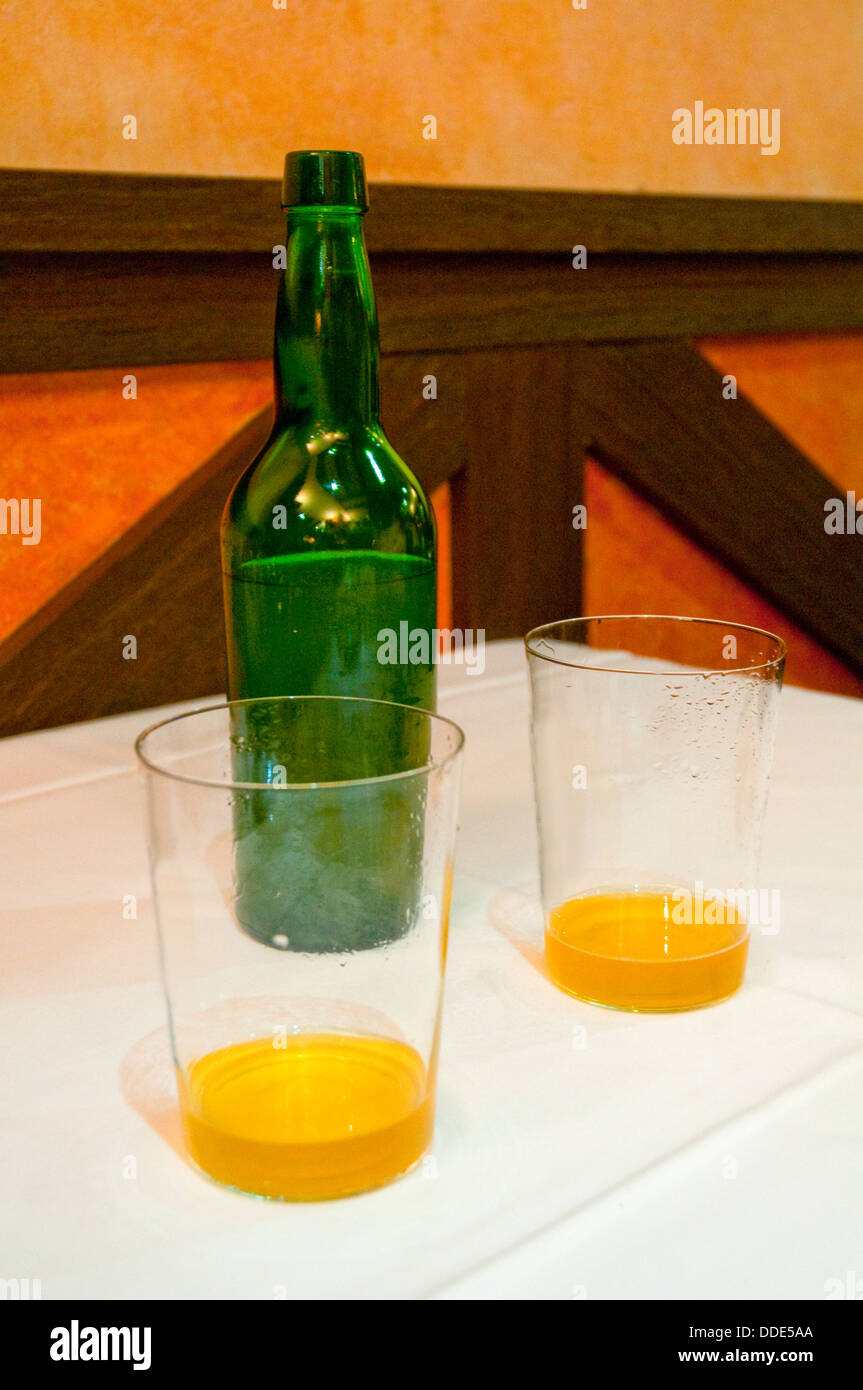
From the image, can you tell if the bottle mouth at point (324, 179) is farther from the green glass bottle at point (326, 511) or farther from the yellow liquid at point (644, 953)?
the yellow liquid at point (644, 953)

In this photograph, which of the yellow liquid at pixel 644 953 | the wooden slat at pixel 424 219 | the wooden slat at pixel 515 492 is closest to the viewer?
the yellow liquid at pixel 644 953

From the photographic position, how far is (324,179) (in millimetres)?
650

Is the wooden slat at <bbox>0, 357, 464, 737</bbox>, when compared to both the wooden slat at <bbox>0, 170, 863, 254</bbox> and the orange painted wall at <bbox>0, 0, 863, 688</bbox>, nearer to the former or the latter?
the orange painted wall at <bbox>0, 0, 863, 688</bbox>

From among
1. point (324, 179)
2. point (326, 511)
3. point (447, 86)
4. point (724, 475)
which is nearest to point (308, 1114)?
point (326, 511)

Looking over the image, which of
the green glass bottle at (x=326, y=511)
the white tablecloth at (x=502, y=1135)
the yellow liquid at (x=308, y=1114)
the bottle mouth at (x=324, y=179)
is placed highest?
the bottle mouth at (x=324, y=179)

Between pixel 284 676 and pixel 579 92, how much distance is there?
4.16 feet

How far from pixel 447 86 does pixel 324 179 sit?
100 centimetres

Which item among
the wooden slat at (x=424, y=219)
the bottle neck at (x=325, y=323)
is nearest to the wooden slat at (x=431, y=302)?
the wooden slat at (x=424, y=219)

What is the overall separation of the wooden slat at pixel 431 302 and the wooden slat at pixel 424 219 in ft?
0.09

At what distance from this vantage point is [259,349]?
141cm

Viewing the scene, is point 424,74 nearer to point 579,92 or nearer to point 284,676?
point 579,92

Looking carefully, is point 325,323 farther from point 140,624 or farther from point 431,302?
point 431,302

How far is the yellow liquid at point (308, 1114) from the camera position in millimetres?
466
